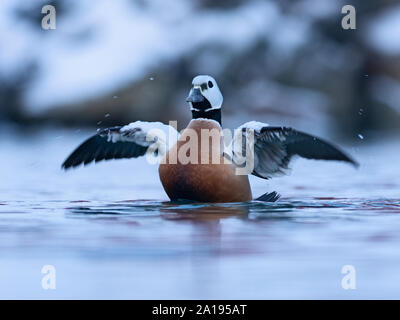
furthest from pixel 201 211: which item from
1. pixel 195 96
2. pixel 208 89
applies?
pixel 208 89

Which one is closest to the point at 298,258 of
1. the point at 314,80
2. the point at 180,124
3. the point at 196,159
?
the point at 196,159

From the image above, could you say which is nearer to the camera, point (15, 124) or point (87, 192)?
point (87, 192)

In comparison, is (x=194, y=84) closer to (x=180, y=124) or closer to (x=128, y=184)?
(x=128, y=184)

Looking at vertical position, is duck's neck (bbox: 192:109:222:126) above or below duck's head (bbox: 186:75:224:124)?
below

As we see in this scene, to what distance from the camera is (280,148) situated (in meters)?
4.64

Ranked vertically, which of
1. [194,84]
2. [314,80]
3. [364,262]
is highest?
[314,80]

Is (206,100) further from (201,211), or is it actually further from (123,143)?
(201,211)

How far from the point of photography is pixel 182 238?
140 inches

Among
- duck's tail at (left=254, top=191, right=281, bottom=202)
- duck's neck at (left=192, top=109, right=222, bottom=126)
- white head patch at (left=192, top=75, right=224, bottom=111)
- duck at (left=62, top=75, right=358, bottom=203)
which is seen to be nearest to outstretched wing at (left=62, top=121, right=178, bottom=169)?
duck at (left=62, top=75, right=358, bottom=203)

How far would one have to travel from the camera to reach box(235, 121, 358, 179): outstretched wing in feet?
14.5

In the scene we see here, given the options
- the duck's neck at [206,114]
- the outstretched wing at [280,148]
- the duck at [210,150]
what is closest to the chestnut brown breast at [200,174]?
the duck at [210,150]

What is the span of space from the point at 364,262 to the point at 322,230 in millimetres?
694

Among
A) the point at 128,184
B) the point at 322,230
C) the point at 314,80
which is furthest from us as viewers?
the point at 314,80

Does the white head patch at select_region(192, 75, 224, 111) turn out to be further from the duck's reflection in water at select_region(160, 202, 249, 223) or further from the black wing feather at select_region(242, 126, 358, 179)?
the duck's reflection in water at select_region(160, 202, 249, 223)
